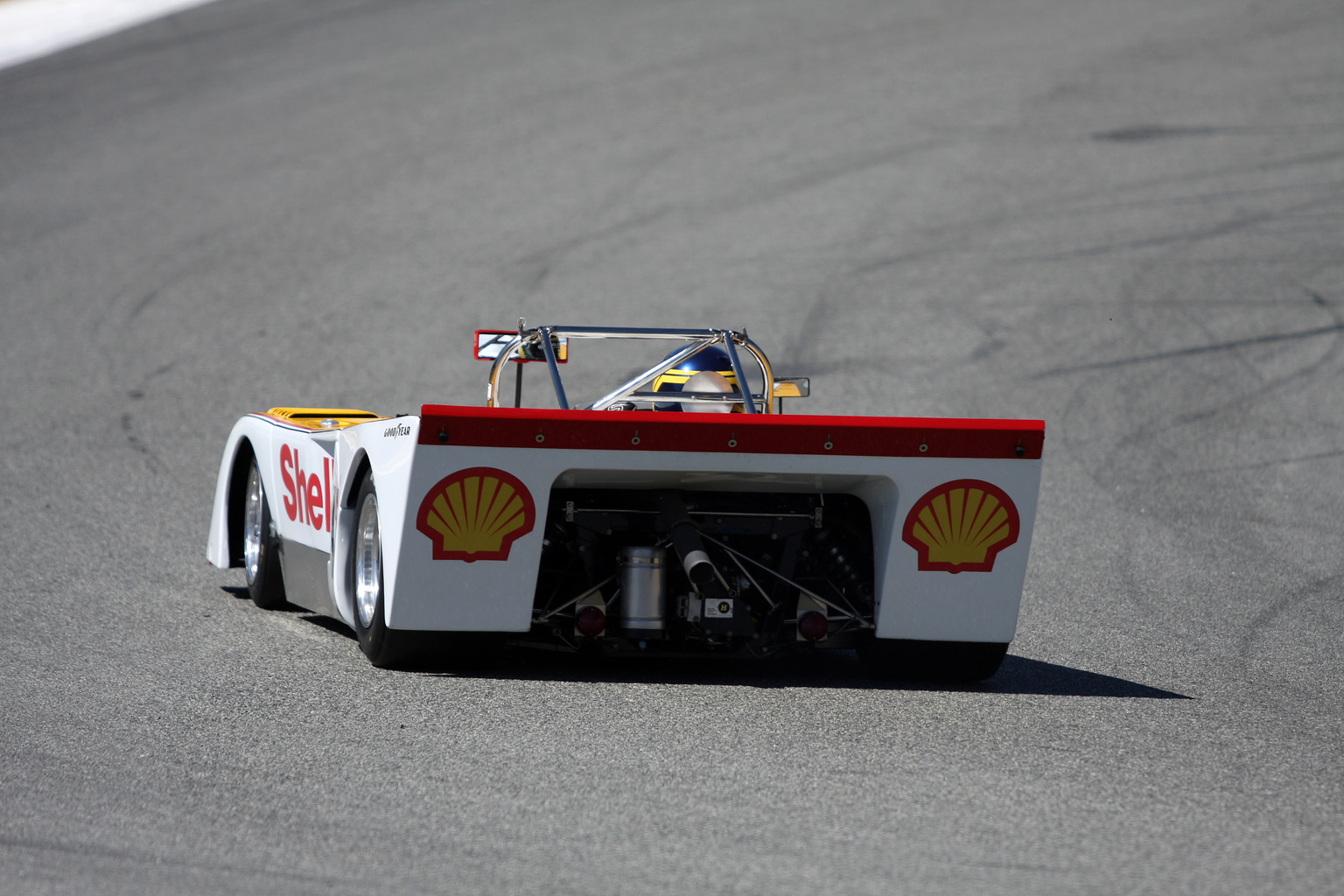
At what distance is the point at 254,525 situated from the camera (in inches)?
304

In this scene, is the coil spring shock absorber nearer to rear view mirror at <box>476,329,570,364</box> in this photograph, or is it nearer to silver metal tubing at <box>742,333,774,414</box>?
silver metal tubing at <box>742,333,774,414</box>

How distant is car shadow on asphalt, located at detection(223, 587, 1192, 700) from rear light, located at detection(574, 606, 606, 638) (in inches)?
8.0

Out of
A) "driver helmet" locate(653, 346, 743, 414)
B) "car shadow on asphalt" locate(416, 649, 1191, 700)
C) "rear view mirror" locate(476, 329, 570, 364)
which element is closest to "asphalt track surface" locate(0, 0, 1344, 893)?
"car shadow on asphalt" locate(416, 649, 1191, 700)

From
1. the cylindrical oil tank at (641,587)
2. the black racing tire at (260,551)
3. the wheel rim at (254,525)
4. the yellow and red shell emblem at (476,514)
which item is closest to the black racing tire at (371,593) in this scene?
the yellow and red shell emblem at (476,514)

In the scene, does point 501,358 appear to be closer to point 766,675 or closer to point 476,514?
point 476,514

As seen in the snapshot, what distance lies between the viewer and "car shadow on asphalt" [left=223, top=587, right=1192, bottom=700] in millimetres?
5656

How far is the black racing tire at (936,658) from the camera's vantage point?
5746 millimetres

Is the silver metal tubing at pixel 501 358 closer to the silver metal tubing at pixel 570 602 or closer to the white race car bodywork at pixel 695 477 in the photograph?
the white race car bodywork at pixel 695 477

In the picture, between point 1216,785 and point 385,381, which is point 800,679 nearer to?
point 1216,785

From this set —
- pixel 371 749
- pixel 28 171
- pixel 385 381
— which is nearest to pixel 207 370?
pixel 385 381

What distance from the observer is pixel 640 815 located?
3.89 m

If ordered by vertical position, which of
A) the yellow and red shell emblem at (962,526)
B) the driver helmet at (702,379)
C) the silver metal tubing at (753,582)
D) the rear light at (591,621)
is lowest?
the rear light at (591,621)

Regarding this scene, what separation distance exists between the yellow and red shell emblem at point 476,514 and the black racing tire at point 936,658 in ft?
4.95

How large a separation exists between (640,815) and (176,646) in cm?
303
